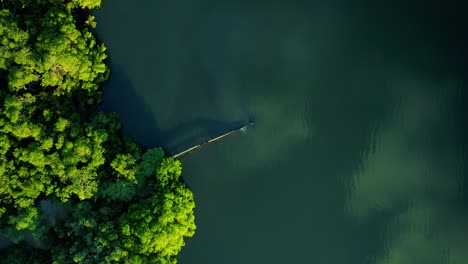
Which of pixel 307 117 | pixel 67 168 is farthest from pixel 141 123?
pixel 307 117

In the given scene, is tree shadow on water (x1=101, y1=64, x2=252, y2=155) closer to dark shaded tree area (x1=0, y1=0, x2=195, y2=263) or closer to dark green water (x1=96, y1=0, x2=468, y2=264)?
dark green water (x1=96, y1=0, x2=468, y2=264)

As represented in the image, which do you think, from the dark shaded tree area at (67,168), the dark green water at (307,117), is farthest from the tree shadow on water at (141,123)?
the dark shaded tree area at (67,168)

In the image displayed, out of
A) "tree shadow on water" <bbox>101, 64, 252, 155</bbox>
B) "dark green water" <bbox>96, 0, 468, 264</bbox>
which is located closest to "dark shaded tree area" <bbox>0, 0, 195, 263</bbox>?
"tree shadow on water" <bbox>101, 64, 252, 155</bbox>

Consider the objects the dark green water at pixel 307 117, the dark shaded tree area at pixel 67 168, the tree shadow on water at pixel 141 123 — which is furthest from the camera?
the dark green water at pixel 307 117

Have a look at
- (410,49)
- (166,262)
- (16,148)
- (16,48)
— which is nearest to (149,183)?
(166,262)

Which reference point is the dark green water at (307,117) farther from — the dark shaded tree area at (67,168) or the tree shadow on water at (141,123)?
the dark shaded tree area at (67,168)

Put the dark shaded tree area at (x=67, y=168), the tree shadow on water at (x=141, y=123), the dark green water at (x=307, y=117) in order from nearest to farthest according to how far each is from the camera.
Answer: the dark shaded tree area at (x=67, y=168) → the tree shadow on water at (x=141, y=123) → the dark green water at (x=307, y=117)

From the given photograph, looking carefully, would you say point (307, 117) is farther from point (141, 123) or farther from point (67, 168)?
point (67, 168)
